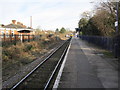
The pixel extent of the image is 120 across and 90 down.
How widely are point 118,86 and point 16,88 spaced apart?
13.1ft

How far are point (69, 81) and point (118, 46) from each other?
800 centimetres

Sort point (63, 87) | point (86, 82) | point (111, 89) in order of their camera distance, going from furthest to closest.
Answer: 1. point (86, 82)
2. point (63, 87)
3. point (111, 89)

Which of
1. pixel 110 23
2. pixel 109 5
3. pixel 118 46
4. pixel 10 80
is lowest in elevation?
pixel 10 80

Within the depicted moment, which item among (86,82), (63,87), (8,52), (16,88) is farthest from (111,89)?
(8,52)

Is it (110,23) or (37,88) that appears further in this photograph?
(110,23)

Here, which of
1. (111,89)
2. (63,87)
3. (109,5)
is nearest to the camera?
(111,89)

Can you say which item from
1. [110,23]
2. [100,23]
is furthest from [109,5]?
[100,23]

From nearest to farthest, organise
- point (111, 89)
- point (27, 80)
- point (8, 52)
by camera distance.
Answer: point (111, 89), point (27, 80), point (8, 52)

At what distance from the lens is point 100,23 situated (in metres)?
29.4

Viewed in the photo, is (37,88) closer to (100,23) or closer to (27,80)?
(27,80)

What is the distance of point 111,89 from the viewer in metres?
5.96

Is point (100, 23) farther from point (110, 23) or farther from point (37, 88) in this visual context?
point (37, 88)

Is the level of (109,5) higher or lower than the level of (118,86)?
higher

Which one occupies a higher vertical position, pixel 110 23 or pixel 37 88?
pixel 110 23
